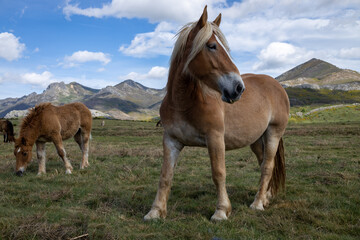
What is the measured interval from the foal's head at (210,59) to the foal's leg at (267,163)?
247cm

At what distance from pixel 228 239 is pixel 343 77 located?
186 metres

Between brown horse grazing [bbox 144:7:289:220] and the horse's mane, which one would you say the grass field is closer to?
brown horse grazing [bbox 144:7:289:220]

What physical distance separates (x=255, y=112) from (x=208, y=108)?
1.33 metres

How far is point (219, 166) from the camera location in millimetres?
4512

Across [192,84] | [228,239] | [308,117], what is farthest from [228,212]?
[308,117]

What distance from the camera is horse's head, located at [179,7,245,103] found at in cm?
384

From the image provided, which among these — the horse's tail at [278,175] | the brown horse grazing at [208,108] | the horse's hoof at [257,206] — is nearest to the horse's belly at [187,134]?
the brown horse grazing at [208,108]

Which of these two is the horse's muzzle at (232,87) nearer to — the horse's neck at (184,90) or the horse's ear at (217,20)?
the horse's neck at (184,90)

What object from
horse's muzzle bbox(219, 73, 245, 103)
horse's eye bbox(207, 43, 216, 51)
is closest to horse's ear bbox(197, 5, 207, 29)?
horse's eye bbox(207, 43, 216, 51)

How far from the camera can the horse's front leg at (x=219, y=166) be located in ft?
14.5

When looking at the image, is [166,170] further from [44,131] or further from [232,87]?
[44,131]

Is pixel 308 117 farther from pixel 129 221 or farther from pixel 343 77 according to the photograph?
pixel 343 77

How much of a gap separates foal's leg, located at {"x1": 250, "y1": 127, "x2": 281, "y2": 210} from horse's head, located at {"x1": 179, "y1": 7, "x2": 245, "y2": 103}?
2.49 meters

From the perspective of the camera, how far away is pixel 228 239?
354 cm
